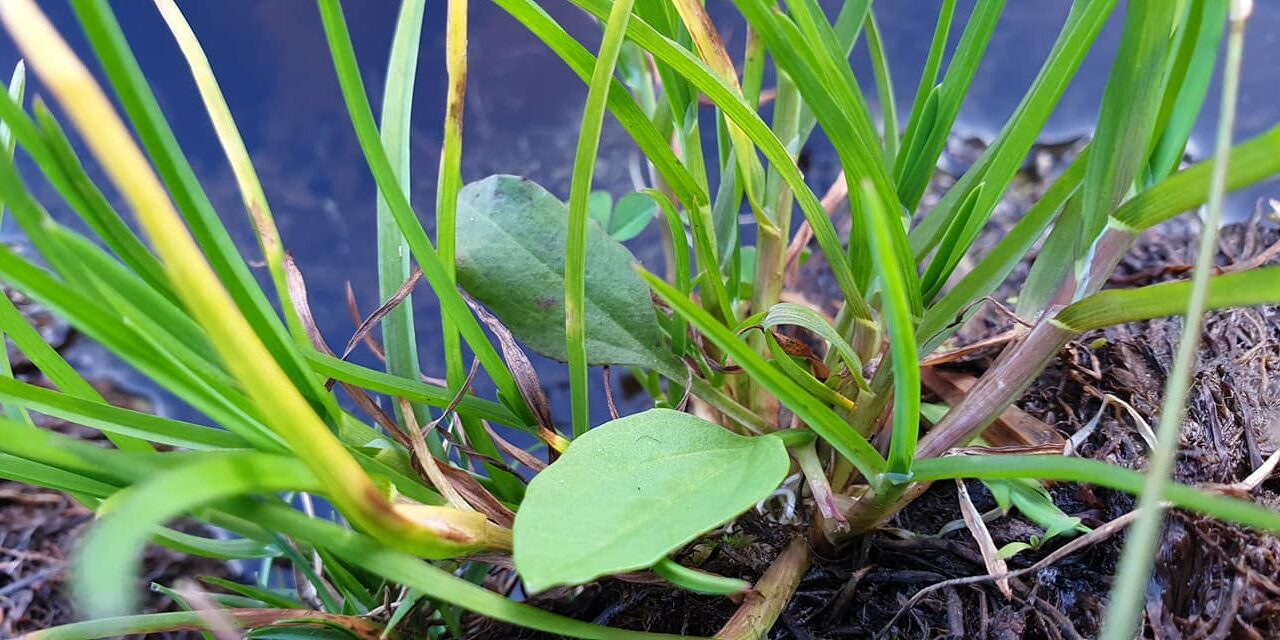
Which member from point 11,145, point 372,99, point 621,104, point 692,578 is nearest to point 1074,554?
point 692,578

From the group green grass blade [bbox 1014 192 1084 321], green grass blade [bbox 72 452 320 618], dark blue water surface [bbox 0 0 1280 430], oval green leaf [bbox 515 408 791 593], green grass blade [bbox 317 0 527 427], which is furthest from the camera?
dark blue water surface [bbox 0 0 1280 430]

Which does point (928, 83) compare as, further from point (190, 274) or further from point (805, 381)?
point (190, 274)

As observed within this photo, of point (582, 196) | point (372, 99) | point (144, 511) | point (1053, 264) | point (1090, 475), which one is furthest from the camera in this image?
point (372, 99)

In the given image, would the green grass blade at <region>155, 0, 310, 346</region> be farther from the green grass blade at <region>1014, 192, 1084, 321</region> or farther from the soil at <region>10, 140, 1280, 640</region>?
the green grass blade at <region>1014, 192, 1084, 321</region>

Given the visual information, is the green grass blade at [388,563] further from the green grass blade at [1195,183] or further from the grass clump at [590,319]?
the green grass blade at [1195,183]

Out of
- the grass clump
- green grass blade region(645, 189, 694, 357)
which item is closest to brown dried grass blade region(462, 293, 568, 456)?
the grass clump

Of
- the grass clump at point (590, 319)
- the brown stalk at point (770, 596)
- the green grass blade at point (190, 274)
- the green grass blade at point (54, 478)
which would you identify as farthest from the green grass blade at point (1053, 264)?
the green grass blade at point (54, 478)
